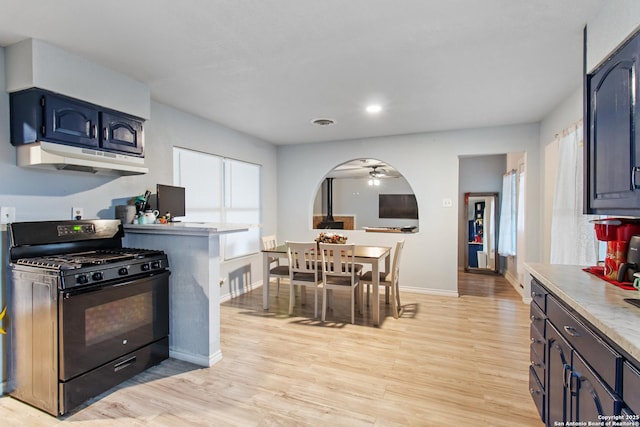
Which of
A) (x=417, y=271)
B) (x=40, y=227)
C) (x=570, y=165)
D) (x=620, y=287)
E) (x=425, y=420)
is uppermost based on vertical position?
(x=570, y=165)

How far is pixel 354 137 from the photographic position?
5184 mm

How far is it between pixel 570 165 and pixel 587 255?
87 centimetres

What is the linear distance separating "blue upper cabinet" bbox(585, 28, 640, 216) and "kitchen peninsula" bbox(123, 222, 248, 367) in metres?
2.36

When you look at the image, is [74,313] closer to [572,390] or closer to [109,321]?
[109,321]

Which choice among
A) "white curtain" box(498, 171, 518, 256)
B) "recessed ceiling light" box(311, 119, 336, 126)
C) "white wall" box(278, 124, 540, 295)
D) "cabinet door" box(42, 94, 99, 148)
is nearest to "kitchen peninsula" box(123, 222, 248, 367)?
"cabinet door" box(42, 94, 99, 148)

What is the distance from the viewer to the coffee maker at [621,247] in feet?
5.45

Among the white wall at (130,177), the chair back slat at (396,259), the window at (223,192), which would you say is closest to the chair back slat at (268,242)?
the window at (223,192)

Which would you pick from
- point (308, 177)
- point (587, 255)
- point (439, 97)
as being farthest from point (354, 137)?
point (587, 255)

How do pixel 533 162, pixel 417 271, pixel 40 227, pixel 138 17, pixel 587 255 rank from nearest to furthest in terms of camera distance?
pixel 138 17
pixel 40 227
pixel 587 255
pixel 533 162
pixel 417 271

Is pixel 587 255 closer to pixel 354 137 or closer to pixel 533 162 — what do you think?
pixel 533 162

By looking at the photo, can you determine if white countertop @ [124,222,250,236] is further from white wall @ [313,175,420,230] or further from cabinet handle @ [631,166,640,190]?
white wall @ [313,175,420,230]

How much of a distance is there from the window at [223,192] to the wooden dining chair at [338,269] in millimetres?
886

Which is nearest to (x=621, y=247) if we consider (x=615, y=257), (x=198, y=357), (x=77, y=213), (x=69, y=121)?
(x=615, y=257)

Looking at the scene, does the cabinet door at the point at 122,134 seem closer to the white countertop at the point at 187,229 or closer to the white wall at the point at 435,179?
the white countertop at the point at 187,229
